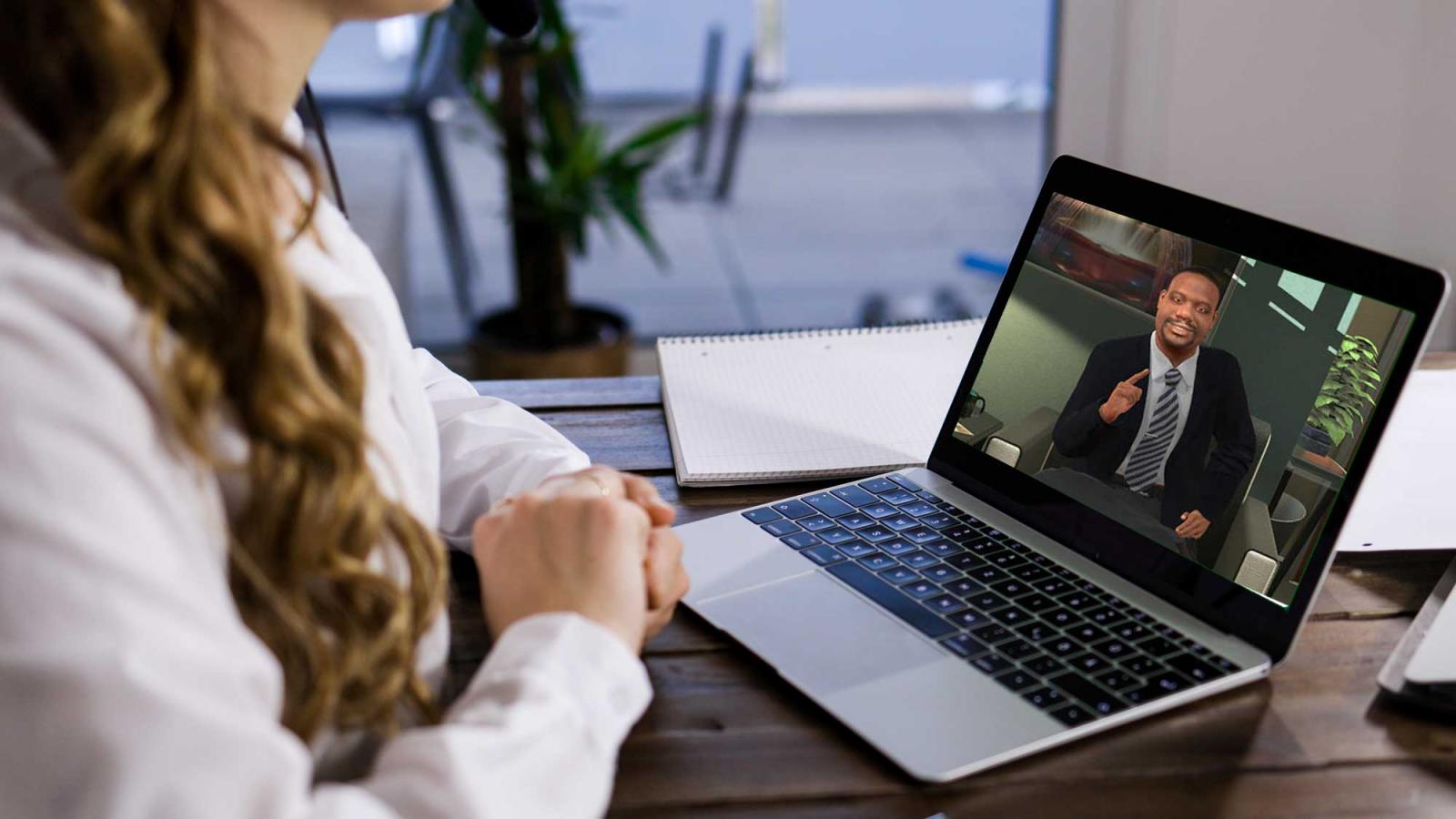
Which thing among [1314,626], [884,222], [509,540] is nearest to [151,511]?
[509,540]

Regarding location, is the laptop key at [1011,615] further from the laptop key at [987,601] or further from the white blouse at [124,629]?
the white blouse at [124,629]

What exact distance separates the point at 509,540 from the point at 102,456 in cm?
26

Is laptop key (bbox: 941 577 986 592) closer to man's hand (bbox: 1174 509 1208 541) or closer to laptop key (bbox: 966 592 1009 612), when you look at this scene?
laptop key (bbox: 966 592 1009 612)

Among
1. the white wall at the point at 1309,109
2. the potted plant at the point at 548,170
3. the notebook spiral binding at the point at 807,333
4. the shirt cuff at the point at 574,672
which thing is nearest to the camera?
the shirt cuff at the point at 574,672

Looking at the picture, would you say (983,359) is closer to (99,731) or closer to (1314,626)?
(1314,626)

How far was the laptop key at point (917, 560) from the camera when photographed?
746 millimetres

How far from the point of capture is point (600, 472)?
2.37 ft

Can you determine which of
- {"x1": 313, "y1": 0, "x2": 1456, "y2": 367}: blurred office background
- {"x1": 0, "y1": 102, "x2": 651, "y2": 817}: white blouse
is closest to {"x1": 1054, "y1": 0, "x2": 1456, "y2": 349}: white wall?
{"x1": 313, "y1": 0, "x2": 1456, "y2": 367}: blurred office background

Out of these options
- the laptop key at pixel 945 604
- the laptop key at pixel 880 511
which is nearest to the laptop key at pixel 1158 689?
the laptop key at pixel 945 604

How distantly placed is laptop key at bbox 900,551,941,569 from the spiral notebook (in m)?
0.13

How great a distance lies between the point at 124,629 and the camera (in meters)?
0.42

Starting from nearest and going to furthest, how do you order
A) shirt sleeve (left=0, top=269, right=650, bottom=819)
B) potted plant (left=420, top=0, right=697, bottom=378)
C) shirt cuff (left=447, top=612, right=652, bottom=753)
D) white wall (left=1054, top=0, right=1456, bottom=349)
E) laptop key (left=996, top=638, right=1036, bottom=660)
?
shirt sleeve (left=0, top=269, right=650, bottom=819) → shirt cuff (left=447, top=612, right=652, bottom=753) → laptop key (left=996, top=638, right=1036, bottom=660) → white wall (left=1054, top=0, right=1456, bottom=349) → potted plant (left=420, top=0, right=697, bottom=378)

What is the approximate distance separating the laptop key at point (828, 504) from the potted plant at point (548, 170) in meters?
1.54

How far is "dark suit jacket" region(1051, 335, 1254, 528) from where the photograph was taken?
0.70 m
